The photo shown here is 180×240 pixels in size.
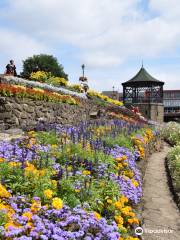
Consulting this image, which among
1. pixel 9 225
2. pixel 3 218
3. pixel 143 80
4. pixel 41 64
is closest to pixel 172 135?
pixel 3 218

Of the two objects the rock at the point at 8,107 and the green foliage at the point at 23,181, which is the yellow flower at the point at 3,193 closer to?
the green foliage at the point at 23,181

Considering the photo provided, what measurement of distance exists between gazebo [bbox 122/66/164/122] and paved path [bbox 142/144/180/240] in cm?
3350

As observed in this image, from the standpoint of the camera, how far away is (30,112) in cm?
1345

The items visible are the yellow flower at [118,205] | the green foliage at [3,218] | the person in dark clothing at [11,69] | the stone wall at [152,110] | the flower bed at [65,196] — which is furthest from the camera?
the stone wall at [152,110]

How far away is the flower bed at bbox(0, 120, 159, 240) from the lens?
12.3ft

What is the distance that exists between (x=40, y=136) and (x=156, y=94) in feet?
120

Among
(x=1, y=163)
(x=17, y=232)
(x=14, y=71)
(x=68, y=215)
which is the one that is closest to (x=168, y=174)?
(x=1, y=163)

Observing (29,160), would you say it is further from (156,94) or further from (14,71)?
(156,94)

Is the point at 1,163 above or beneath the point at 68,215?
above

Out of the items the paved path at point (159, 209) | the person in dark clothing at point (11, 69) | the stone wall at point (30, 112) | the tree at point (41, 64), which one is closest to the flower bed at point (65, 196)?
the paved path at point (159, 209)

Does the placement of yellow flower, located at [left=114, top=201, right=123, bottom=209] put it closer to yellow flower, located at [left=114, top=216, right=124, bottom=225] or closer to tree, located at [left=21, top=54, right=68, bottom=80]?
yellow flower, located at [left=114, top=216, right=124, bottom=225]

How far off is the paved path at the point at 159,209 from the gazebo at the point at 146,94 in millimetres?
33500

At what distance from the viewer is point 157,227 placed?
582cm

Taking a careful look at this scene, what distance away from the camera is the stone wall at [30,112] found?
12179 millimetres
